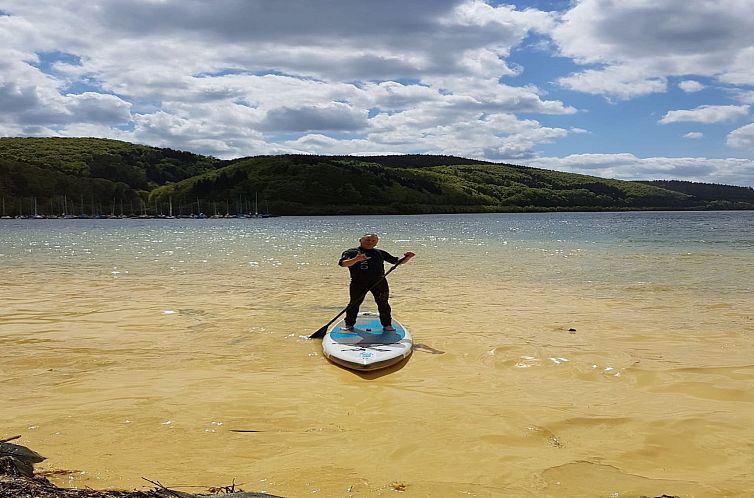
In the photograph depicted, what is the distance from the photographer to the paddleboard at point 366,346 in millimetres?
9578

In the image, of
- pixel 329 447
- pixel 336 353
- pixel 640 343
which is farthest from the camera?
pixel 640 343

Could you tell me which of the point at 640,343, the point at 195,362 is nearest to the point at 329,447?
the point at 195,362

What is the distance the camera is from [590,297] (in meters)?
17.6

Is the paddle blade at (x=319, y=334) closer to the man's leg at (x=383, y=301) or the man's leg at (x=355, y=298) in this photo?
the man's leg at (x=355, y=298)

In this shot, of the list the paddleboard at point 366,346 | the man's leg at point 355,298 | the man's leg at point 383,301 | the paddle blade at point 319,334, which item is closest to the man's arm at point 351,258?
the man's leg at point 355,298

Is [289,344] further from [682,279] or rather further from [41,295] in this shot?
[682,279]

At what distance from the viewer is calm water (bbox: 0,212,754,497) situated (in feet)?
17.7

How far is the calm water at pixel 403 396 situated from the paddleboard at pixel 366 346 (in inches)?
9.9

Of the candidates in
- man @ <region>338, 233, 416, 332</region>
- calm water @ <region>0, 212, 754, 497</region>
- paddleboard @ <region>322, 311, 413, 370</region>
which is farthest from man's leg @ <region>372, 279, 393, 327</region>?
calm water @ <region>0, 212, 754, 497</region>

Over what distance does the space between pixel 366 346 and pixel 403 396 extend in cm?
246

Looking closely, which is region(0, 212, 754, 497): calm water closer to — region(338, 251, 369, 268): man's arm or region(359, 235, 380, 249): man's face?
region(338, 251, 369, 268): man's arm

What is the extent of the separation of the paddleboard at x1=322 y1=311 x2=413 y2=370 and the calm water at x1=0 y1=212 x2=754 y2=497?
0.25 metres

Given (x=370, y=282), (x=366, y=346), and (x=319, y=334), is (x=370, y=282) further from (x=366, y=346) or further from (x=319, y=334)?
(x=366, y=346)

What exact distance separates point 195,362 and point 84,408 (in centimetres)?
288
